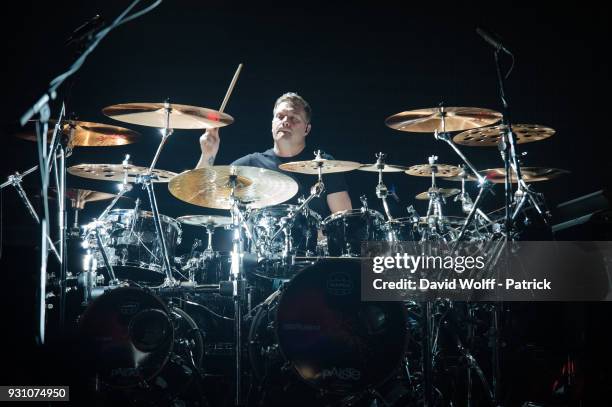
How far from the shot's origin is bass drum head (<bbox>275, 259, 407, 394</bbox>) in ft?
9.87

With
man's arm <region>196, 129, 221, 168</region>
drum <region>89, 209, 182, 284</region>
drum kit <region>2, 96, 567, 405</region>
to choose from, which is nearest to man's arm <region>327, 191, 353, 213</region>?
drum kit <region>2, 96, 567, 405</region>

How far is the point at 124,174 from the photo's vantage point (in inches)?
169

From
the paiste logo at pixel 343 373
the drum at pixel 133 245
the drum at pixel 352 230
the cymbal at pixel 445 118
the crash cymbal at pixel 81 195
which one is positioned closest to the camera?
the paiste logo at pixel 343 373

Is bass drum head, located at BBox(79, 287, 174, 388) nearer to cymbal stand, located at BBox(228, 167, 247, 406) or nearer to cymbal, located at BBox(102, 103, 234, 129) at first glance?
cymbal stand, located at BBox(228, 167, 247, 406)

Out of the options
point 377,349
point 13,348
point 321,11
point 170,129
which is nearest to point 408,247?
point 377,349

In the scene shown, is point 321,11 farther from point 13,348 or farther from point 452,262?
point 13,348

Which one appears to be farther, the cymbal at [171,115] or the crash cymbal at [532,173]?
the crash cymbal at [532,173]

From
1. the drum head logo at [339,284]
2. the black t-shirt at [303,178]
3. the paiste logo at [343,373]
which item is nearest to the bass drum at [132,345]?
the paiste logo at [343,373]

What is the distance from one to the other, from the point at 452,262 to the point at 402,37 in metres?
2.52

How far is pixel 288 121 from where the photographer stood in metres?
4.52

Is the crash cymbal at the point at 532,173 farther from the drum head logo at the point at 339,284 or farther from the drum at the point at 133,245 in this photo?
the drum at the point at 133,245

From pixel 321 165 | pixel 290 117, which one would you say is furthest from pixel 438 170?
pixel 290 117

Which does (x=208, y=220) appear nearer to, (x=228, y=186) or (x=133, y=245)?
(x=133, y=245)

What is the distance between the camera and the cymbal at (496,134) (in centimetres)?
368
